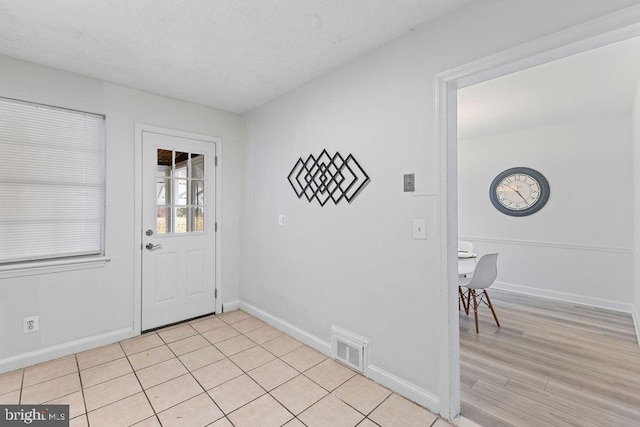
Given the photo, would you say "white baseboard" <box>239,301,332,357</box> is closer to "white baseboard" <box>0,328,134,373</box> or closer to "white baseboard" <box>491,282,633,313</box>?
"white baseboard" <box>0,328,134,373</box>

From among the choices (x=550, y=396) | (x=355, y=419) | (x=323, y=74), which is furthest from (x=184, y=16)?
(x=550, y=396)

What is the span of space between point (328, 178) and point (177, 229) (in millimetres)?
1825

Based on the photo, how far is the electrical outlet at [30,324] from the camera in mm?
2318

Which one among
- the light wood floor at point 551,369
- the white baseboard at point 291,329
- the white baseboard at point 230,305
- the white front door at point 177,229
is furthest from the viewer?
the white baseboard at point 230,305

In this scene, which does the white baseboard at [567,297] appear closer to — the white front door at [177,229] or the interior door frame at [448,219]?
the interior door frame at [448,219]

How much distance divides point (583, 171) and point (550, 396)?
3.34 m

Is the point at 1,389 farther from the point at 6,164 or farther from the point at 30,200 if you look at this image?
the point at 6,164

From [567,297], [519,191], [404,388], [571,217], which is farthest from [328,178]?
[567,297]

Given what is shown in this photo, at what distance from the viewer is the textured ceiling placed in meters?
1.70

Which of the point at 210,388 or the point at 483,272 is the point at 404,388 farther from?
the point at 483,272

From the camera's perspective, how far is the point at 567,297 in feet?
13.1

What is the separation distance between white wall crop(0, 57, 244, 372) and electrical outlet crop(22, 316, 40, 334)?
1.0 inches
